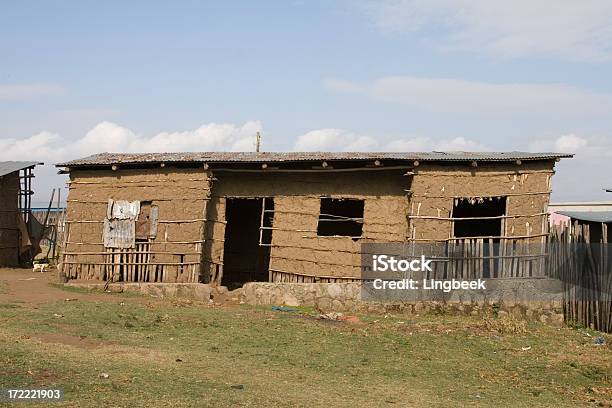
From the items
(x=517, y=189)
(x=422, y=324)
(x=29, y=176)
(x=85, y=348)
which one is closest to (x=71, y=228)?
(x=29, y=176)

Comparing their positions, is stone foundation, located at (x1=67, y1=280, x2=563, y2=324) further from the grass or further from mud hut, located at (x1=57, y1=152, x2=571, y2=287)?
the grass

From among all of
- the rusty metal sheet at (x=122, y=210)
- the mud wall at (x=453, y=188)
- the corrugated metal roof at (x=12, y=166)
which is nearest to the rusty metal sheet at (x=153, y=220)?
the rusty metal sheet at (x=122, y=210)

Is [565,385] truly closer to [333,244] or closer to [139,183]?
[333,244]

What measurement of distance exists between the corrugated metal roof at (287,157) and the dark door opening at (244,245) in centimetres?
385

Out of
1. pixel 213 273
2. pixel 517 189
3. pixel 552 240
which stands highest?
pixel 517 189

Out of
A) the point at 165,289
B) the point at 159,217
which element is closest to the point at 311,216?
the point at 159,217

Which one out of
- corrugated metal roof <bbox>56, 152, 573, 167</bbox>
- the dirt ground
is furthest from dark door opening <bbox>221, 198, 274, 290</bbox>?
the dirt ground

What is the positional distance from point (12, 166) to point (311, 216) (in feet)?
43.7

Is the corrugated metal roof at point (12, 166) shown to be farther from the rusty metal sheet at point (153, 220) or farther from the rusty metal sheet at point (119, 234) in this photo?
the rusty metal sheet at point (153, 220)

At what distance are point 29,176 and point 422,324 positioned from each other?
17.1 m

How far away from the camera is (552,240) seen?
15.8 m

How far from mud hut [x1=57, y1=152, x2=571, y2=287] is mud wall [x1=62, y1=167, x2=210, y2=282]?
0.03 meters

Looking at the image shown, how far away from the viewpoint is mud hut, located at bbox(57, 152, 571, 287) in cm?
1620

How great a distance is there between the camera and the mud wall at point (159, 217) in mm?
17766
